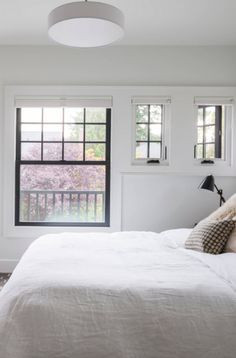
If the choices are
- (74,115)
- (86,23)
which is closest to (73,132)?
(74,115)

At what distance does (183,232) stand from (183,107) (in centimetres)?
160

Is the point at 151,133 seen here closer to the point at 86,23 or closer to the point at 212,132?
the point at 212,132

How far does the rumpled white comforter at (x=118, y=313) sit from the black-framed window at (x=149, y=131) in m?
2.30

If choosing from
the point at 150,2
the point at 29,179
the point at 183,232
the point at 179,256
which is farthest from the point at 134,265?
the point at 29,179

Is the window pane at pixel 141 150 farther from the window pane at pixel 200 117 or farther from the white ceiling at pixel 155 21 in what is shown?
the white ceiling at pixel 155 21

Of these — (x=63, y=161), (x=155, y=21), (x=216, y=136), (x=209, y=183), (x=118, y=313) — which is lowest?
(x=118, y=313)

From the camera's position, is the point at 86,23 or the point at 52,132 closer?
the point at 86,23

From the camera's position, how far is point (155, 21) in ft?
10.7

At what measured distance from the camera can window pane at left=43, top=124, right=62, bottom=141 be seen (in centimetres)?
407

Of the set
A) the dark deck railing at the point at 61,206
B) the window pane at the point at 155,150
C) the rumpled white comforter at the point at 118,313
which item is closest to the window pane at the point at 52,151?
the dark deck railing at the point at 61,206

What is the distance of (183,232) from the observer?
293 centimetres

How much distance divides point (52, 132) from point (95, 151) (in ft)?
1.77

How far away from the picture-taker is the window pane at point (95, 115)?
13.3 feet

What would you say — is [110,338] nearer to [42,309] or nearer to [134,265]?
[42,309]
